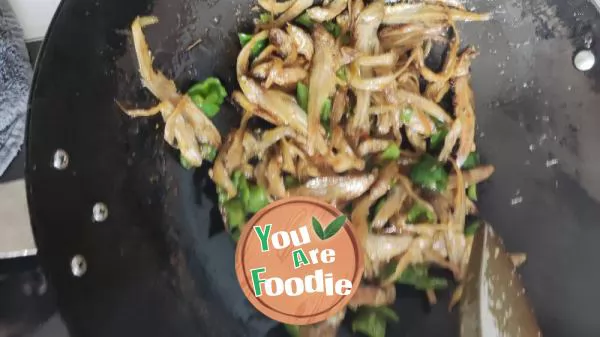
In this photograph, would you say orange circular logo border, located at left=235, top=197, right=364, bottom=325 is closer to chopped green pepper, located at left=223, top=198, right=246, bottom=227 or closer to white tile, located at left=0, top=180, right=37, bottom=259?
chopped green pepper, located at left=223, top=198, right=246, bottom=227

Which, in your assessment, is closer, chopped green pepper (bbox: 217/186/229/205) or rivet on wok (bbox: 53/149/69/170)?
rivet on wok (bbox: 53/149/69/170)

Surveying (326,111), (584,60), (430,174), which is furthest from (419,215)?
(584,60)

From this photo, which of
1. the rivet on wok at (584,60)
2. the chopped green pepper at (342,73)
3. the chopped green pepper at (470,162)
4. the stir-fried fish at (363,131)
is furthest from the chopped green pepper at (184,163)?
the rivet on wok at (584,60)

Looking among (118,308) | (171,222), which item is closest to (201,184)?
(171,222)

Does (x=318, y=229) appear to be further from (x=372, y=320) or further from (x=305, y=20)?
(x=305, y=20)

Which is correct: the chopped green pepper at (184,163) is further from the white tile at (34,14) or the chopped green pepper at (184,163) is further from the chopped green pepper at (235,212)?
the white tile at (34,14)

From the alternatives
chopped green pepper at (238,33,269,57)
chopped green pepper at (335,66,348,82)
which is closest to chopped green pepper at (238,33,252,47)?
chopped green pepper at (238,33,269,57)
